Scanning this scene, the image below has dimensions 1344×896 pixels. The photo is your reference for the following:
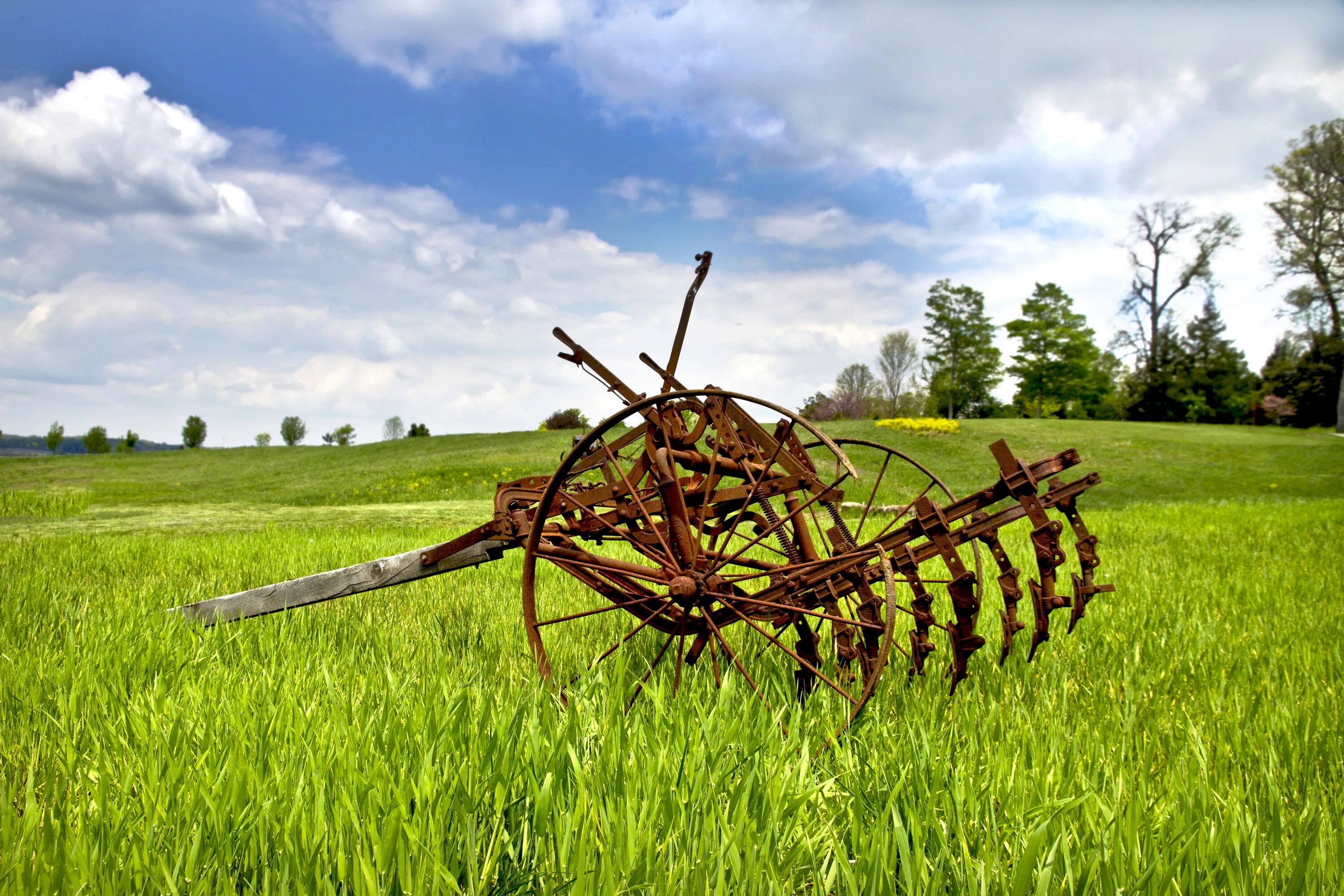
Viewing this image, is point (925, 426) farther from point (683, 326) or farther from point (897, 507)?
point (683, 326)

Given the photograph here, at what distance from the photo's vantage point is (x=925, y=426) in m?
28.8

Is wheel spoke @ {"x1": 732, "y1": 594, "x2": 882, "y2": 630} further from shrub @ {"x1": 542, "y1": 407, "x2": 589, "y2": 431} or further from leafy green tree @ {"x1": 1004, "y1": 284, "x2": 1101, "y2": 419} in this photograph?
leafy green tree @ {"x1": 1004, "y1": 284, "x2": 1101, "y2": 419}

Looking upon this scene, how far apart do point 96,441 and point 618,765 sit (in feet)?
196

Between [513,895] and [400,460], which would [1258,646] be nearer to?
[513,895]

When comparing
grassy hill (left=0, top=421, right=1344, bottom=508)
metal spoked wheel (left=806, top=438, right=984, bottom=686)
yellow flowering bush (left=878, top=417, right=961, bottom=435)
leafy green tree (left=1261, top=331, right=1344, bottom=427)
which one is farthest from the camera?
leafy green tree (left=1261, top=331, right=1344, bottom=427)

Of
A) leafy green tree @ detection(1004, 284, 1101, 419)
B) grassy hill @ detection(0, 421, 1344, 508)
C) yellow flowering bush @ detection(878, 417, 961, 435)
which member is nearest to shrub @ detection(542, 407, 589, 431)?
grassy hill @ detection(0, 421, 1344, 508)

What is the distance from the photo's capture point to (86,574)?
6879mm

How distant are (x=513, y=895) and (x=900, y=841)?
3.28ft

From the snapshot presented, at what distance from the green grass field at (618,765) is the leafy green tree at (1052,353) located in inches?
1823

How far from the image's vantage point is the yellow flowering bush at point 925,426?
27828 mm

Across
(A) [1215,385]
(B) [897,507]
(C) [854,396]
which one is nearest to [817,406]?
(C) [854,396]

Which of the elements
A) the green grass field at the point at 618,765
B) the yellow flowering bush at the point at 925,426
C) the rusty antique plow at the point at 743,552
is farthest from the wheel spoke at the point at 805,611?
the yellow flowering bush at the point at 925,426

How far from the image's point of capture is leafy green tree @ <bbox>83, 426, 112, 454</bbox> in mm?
48844

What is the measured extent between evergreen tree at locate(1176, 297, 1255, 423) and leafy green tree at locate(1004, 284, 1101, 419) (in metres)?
5.36
